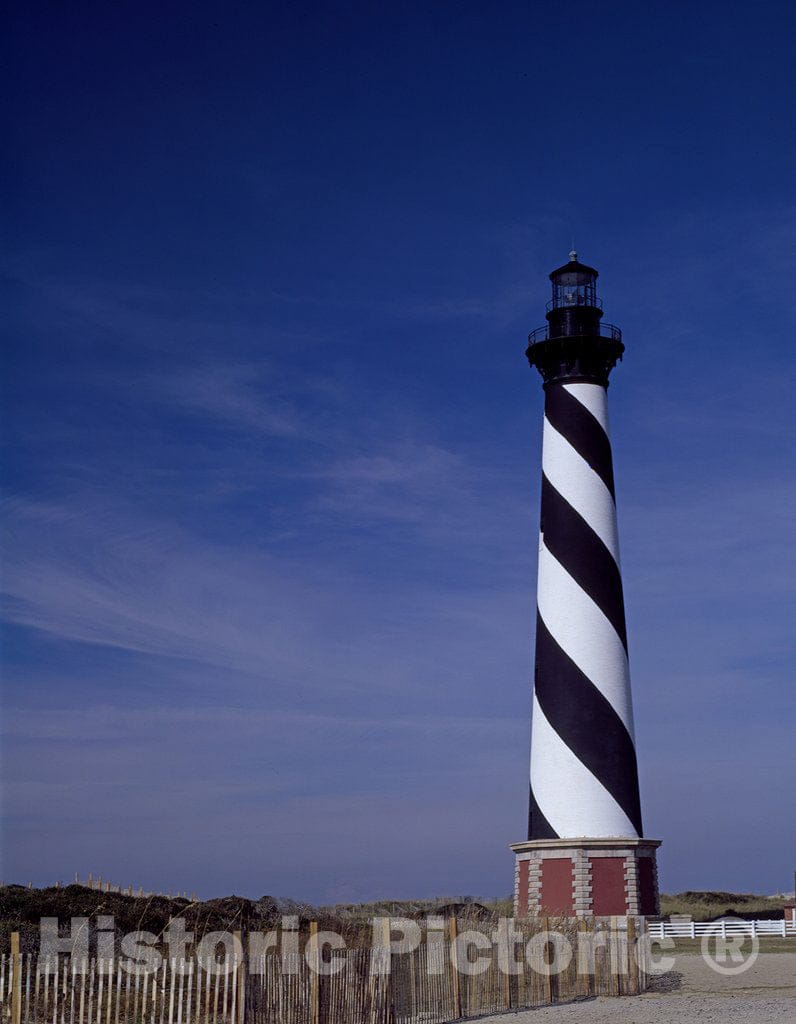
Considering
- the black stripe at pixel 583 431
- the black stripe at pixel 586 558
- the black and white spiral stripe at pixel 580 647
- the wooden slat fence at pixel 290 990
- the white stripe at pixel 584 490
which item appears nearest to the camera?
the wooden slat fence at pixel 290 990

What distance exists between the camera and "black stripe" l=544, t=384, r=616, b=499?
1316 inches

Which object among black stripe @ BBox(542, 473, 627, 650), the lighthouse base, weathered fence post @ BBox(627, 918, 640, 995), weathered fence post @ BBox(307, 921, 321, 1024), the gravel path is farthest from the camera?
black stripe @ BBox(542, 473, 627, 650)

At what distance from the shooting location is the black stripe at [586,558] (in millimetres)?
32281

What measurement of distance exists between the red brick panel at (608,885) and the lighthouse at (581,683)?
0.08 feet

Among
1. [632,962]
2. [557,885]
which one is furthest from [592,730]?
[632,962]

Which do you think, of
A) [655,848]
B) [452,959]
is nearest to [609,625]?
[655,848]

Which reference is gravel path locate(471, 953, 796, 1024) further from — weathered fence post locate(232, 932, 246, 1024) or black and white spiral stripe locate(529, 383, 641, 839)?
weathered fence post locate(232, 932, 246, 1024)

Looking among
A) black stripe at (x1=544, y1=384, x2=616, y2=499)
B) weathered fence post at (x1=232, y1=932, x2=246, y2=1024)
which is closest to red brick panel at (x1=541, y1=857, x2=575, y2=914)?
black stripe at (x1=544, y1=384, x2=616, y2=499)

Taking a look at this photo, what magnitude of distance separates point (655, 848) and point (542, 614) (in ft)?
21.4

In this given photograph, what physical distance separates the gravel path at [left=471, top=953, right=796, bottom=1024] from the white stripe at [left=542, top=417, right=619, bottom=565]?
35.5 ft

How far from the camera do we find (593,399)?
34.0 meters

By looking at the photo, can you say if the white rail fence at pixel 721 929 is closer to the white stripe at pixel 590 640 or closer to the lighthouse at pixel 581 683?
the lighthouse at pixel 581 683

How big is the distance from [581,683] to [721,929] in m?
10.5

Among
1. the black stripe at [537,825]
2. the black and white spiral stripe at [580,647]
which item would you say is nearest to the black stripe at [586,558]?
the black and white spiral stripe at [580,647]
